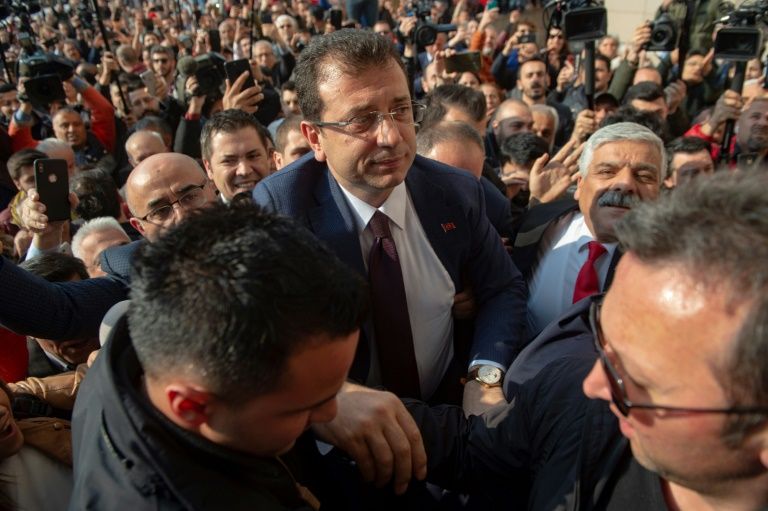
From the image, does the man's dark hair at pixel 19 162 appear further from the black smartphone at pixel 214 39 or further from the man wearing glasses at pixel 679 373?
the black smartphone at pixel 214 39

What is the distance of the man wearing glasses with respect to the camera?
3.06ft

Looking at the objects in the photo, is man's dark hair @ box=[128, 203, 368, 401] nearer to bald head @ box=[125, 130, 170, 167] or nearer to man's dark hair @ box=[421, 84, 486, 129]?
man's dark hair @ box=[421, 84, 486, 129]

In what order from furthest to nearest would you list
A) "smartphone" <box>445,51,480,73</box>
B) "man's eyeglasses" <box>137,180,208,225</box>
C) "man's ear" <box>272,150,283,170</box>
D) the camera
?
the camera → "smartphone" <box>445,51,480,73</box> → "man's ear" <box>272,150,283,170</box> → "man's eyeglasses" <box>137,180,208,225</box>

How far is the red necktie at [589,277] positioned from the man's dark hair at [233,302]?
148 cm

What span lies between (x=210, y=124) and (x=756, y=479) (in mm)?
2849

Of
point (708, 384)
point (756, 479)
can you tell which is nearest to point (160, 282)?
point (708, 384)

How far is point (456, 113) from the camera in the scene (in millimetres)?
4145

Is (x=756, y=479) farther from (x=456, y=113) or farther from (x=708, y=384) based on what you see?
(x=456, y=113)

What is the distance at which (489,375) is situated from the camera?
194 cm

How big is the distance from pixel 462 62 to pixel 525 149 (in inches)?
80.1

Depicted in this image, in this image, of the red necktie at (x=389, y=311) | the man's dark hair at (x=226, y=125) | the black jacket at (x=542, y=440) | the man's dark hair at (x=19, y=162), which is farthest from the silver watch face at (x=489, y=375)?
the man's dark hair at (x=19, y=162)

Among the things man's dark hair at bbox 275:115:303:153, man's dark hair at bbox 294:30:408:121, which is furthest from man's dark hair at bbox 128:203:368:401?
man's dark hair at bbox 275:115:303:153

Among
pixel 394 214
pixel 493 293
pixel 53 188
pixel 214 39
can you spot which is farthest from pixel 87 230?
pixel 214 39

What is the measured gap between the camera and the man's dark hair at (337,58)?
181 centimetres
